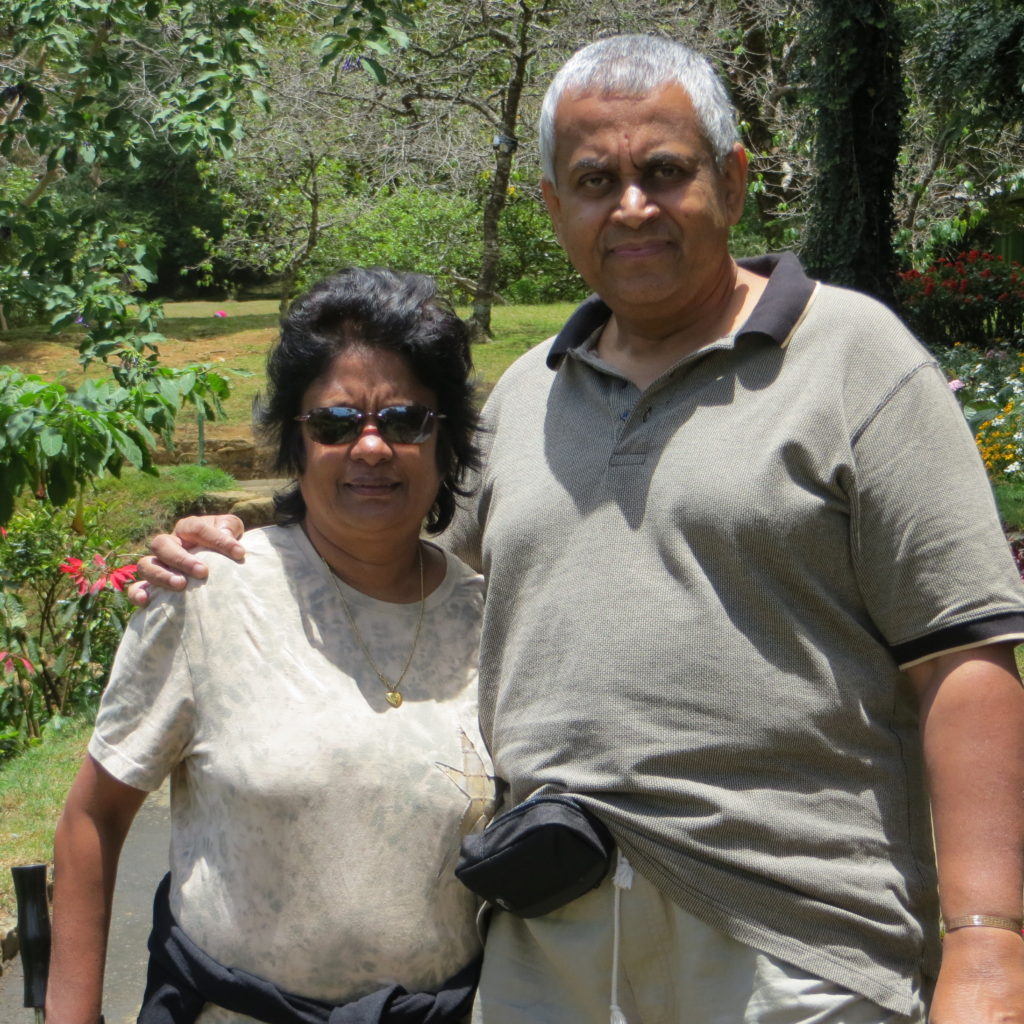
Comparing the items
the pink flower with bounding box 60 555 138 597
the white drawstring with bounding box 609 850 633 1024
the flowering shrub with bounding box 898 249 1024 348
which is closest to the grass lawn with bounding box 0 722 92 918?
the pink flower with bounding box 60 555 138 597

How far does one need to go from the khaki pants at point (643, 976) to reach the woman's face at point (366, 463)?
635 mm

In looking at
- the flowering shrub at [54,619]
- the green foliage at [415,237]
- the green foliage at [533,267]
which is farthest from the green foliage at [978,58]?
the flowering shrub at [54,619]

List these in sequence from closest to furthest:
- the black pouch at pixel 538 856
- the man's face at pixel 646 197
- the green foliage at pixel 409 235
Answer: the black pouch at pixel 538 856
the man's face at pixel 646 197
the green foliage at pixel 409 235

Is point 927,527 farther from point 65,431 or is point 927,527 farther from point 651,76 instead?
point 65,431

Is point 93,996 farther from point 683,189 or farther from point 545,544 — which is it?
Result: point 683,189

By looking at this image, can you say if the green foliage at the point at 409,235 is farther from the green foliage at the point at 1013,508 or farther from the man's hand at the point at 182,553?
the man's hand at the point at 182,553

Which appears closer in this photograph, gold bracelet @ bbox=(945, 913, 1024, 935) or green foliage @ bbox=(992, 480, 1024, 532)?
gold bracelet @ bbox=(945, 913, 1024, 935)

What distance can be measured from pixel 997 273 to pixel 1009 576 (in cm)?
1560

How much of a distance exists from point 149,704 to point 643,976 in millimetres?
830

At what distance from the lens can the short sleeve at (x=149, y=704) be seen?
6.71 feet

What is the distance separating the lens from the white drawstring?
1916mm

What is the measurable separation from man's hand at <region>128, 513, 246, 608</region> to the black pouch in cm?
58

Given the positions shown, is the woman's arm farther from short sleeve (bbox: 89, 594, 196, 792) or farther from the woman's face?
the woman's face

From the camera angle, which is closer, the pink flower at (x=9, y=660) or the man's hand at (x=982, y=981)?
the man's hand at (x=982, y=981)
